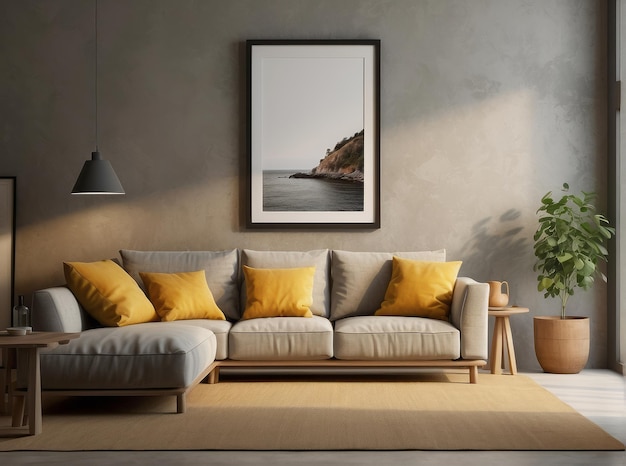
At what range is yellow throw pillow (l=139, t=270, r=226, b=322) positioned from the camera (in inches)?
231

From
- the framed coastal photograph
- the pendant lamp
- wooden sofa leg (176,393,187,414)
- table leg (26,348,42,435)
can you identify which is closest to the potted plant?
the framed coastal photograph

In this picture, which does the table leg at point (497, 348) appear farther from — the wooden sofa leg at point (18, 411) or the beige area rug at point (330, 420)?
the wooden sofa leg at point (18, 411)

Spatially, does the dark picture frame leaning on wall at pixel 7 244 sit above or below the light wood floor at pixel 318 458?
above

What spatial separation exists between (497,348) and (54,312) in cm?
318

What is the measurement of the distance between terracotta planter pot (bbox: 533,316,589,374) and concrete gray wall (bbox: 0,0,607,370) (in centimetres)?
33

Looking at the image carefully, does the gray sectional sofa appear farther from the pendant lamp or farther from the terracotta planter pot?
the terracotta planter pot

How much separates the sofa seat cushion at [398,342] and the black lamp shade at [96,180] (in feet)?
6.40

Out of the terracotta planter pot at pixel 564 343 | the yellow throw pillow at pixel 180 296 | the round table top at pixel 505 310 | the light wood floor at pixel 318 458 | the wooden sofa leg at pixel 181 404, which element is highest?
the yellow throw pillow at pixel 180 296

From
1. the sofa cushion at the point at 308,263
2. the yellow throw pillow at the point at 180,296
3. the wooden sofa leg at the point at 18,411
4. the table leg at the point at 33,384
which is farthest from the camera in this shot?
the sofa cushion at the point at 308,263

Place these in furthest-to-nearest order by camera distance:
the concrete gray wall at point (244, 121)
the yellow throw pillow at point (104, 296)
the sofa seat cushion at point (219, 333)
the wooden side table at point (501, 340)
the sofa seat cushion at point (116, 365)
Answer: the concrete gray wall at point (244, 121) → the wooden side table at point (501, 340) → the sofa seat cushion at point (219, 333) → the yellow throw pillow at point (104, 296) → the sofa seat cushion at point (116, 365)

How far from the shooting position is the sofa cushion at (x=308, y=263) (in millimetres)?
6293

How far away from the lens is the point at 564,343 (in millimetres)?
6230

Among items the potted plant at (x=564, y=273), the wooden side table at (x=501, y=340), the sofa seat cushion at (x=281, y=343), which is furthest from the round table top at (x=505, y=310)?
the sofa seat cushion at (x=281, y=343)

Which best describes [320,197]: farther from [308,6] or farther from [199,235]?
[308,6]
